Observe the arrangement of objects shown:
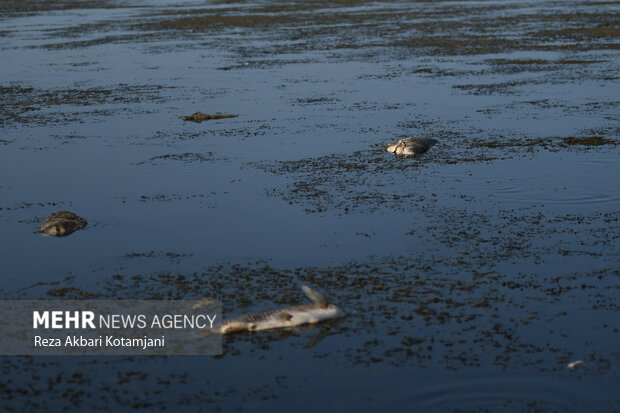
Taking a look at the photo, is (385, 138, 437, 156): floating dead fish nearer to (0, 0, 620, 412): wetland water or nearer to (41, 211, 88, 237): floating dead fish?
(0, 0, 620, 412): wetland water

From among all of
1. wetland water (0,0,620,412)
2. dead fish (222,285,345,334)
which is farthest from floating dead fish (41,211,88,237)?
dead fish (222,285,345,334)

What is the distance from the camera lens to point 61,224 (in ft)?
47.8

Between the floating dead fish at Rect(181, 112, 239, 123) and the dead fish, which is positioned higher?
the floating dead fish at Rect(181, 112, 239, 123)

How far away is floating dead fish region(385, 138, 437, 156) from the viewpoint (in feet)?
63.3

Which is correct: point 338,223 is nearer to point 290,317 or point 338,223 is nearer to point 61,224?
point 290,317

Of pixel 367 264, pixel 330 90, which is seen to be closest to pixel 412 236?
pixel 367 264

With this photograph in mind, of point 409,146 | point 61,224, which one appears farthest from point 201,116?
point 61,224

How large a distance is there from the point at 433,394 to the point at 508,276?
3521mm

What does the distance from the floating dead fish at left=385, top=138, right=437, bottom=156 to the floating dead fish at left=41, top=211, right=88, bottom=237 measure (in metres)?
7.44

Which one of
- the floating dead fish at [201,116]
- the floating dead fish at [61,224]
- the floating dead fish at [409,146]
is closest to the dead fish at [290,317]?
the floating dead fish at [61,224]

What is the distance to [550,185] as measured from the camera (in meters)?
16.6

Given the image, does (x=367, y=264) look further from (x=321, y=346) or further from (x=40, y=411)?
(x=40, y=411)

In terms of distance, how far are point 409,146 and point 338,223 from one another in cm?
524

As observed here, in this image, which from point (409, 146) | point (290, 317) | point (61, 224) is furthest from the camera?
point (409, 146)
